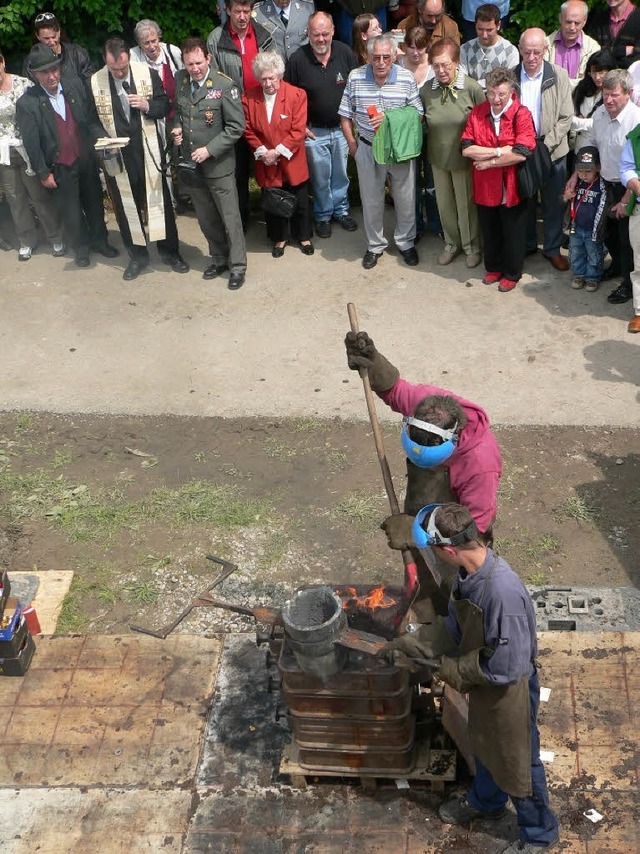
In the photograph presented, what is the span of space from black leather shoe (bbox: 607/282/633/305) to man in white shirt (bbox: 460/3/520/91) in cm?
207

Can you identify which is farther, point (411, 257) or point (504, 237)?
point (411, 257)

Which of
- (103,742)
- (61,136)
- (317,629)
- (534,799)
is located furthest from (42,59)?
(534,799)

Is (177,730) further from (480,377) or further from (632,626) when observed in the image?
(480,377)

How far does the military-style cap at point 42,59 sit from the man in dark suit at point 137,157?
39cm

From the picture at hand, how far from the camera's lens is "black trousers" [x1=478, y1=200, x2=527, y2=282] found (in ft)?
29.5

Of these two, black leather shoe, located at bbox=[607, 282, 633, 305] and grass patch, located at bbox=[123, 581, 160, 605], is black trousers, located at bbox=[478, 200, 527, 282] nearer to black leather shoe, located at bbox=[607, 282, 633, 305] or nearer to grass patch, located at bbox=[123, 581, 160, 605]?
black leather shoe, located at bbox=[607, 282, 633, 305]

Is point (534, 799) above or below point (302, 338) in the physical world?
above

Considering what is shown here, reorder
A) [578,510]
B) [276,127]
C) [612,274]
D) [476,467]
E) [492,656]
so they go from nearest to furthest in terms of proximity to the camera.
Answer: [492,656] < [476,467] < [578,510] < [612,274] < [276,127]

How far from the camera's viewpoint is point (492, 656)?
4.27 m

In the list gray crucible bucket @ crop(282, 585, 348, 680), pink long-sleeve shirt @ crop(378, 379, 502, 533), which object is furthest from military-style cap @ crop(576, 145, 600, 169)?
gray crucible bucket @ crop(282, 585, 348, 680)

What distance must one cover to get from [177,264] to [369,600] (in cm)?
582

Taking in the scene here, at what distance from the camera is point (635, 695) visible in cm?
534

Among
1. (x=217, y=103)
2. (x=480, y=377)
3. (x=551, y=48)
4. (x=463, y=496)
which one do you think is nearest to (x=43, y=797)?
(x=463, y=496)

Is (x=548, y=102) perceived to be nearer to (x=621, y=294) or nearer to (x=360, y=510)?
(x=621, y=294)
